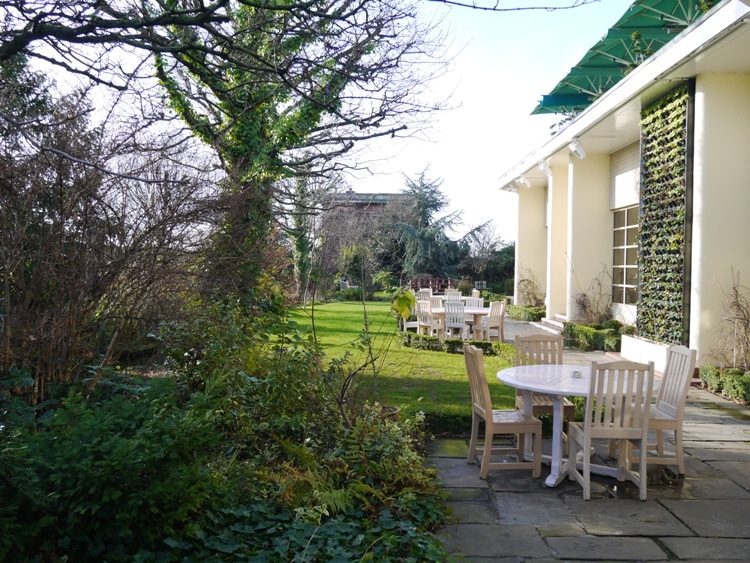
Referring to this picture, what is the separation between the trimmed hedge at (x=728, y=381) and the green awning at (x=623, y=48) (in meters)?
6.48

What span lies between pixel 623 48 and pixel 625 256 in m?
5.73

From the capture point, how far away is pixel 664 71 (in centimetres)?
832

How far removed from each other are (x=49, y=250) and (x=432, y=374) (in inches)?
210

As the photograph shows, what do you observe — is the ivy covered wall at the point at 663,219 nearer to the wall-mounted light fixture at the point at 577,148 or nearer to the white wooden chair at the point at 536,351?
the wall-mounted light fixture at the point at 577,148

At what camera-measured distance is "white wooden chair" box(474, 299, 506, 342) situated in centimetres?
1198

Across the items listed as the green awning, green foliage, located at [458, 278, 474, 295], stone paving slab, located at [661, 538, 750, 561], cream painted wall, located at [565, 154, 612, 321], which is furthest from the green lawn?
green foliage, located at [458, 278, 474, 295]

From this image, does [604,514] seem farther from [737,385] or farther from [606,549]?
[737,385]

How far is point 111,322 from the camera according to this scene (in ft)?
15.1

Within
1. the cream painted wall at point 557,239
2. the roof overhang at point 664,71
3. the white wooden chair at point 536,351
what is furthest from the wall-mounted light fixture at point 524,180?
the white wooden chair at point 536,351

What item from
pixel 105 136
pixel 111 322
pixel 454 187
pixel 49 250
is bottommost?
pixel 111 322

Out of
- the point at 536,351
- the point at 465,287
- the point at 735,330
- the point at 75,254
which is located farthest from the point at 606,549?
the point at 465,287

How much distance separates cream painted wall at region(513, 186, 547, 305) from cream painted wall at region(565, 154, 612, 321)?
18.8 feet

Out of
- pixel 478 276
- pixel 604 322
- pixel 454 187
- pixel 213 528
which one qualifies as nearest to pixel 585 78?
pixel 604 322

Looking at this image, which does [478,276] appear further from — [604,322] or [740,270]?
[740,270]
